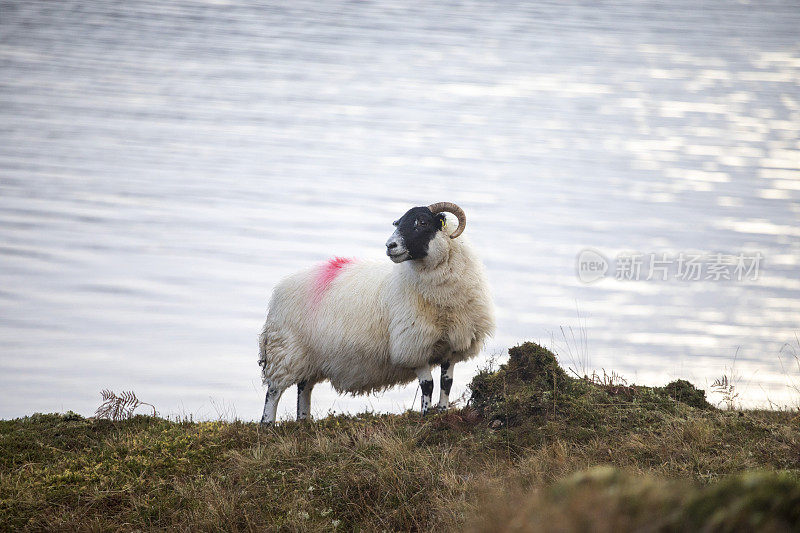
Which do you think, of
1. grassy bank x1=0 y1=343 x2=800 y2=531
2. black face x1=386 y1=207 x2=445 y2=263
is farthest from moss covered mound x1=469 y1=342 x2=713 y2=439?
black face x1=386 y1=207 x2=445 y2=263

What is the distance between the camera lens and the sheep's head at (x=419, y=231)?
9.20 m

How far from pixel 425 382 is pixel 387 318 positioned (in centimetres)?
110

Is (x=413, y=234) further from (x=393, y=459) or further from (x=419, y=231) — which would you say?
(x=393, y=459)

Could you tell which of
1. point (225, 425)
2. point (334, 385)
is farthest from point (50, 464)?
point (334, 385)

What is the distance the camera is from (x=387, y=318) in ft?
32.2

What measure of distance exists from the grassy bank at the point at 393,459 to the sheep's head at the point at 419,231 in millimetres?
1963

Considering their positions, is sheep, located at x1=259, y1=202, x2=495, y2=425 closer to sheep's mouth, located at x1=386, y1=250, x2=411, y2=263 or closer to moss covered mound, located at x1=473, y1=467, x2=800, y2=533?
sheep's mouth, located at x1=386, y1=250, x2=411, y2=263

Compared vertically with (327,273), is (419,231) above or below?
above

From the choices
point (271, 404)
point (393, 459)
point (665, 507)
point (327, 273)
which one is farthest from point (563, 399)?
point (665, 507)

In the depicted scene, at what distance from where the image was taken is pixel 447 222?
32.1 feet

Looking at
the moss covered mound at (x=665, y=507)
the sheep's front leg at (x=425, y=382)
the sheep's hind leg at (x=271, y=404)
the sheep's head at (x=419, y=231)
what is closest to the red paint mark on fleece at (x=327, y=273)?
the sheep's hind leg at (x=271, y=404)

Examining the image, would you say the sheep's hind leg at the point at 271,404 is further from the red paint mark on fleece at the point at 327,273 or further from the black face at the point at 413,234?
the black face at the point at 413,234

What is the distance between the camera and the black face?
9188 millimetres

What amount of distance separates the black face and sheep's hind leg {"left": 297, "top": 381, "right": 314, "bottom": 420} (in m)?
3.09
